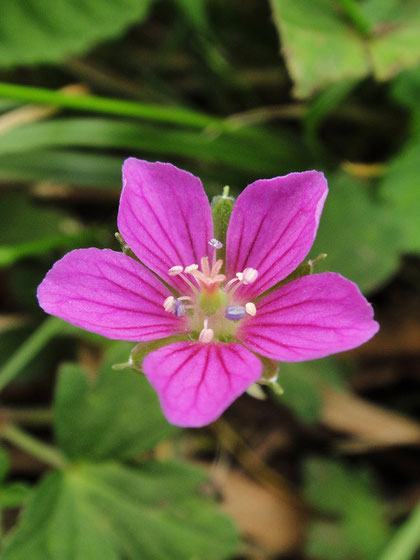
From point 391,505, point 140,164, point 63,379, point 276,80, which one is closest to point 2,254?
point 63,379

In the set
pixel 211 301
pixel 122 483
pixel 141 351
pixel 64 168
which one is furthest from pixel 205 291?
pixel 64 168

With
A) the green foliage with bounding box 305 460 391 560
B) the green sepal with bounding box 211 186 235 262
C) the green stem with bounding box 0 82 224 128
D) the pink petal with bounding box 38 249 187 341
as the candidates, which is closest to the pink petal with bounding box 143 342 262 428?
the pink petal with bounding box 38 249 187 341

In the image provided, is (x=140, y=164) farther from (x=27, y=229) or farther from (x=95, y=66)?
(x=95, y=66)

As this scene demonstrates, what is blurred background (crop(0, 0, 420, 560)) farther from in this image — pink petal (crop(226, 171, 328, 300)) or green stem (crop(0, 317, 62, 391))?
pink petal (crop(226, 171, 328, 300))

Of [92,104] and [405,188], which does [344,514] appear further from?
[92,104]

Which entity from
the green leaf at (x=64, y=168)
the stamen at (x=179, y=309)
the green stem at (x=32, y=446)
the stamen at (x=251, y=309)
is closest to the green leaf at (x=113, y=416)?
the green stem at (x=32, y=446)
